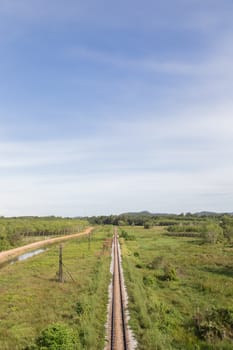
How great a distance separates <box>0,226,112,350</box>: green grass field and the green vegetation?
44095 millimetres

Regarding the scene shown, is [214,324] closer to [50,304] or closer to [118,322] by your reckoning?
[118,322]

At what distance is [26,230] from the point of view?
5069 inches

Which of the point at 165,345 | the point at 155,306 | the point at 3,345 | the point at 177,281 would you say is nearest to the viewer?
the point at 165,345

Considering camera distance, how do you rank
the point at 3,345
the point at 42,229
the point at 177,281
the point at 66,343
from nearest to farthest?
the point at 66,343
the point at 3,345
the point at 177,281
the point at 42,229

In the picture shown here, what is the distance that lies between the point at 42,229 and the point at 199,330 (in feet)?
406

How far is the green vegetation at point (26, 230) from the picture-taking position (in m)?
96.4

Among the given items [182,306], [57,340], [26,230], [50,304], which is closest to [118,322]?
[57,340]

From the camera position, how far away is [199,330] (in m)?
23.7

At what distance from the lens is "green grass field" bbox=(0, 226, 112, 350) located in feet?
74.6

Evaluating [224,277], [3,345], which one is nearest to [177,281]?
[224,277]

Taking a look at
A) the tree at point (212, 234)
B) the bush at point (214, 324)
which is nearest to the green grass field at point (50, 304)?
the bush at point (214, 324)

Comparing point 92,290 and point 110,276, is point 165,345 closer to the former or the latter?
point 92,290

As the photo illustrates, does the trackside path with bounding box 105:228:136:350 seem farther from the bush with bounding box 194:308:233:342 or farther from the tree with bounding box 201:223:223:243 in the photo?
the tree with bounding box 201:223:223:243

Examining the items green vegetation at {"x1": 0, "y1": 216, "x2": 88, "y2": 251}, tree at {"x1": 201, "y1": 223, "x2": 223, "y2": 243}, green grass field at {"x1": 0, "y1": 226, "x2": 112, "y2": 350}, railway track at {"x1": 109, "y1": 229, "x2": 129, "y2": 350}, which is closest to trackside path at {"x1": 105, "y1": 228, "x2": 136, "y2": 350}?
railway track at {"x1": 109, "y1": 229, "x2": 129, "y2": 350}
